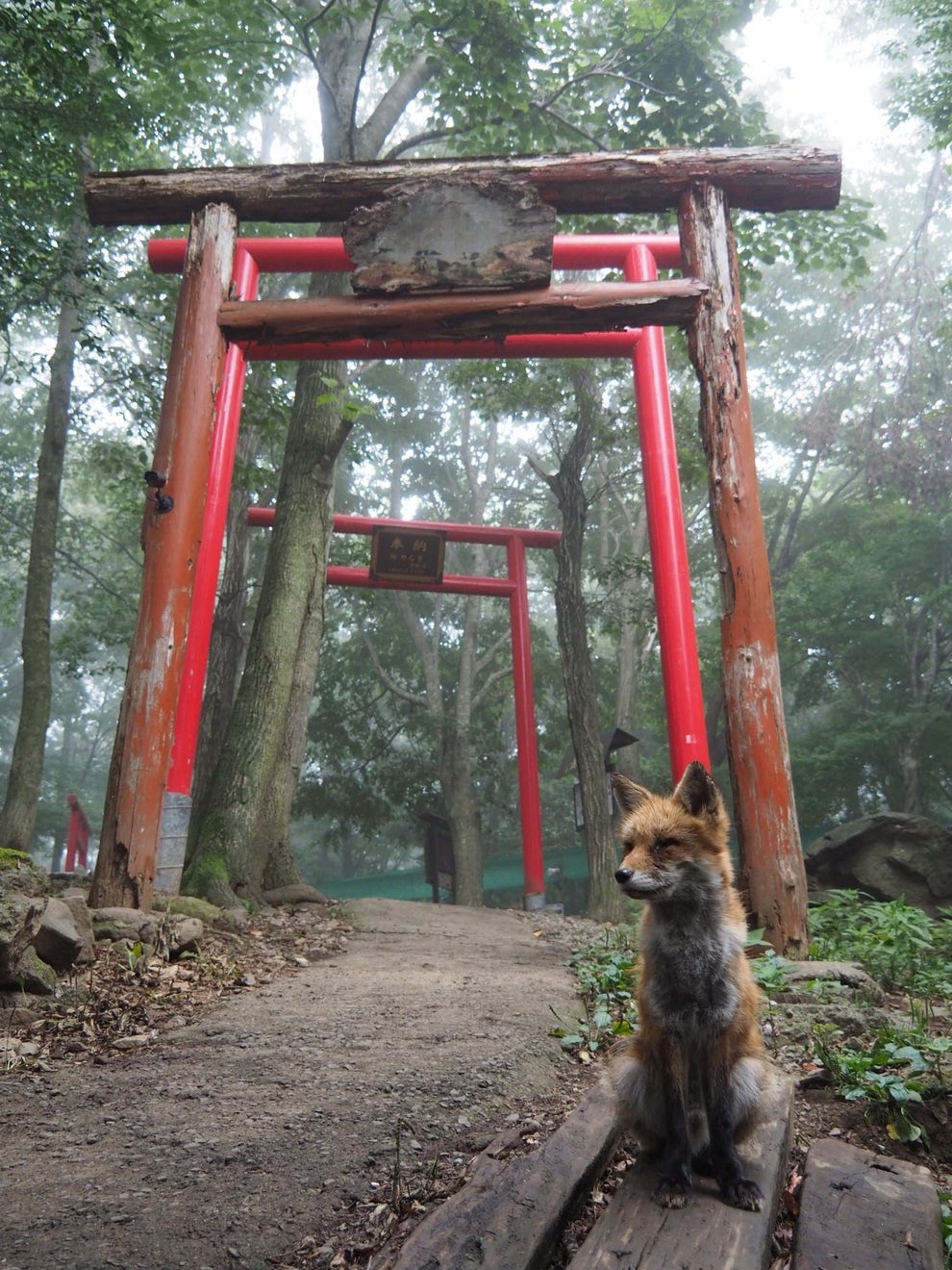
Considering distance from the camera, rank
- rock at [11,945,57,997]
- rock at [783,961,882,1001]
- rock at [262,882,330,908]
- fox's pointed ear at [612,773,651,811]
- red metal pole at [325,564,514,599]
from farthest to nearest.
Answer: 1. red metal pole at [325,564,514,599]
2. rock at [262,882,330,908]
3. rock at [783,961,882,1001]
4. rock at [11,945,57,997]
5. fox's pointed ear at [612,773,651,811]

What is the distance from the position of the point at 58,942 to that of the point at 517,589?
30.8 feet

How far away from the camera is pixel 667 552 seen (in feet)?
22.3

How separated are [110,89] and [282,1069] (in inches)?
405

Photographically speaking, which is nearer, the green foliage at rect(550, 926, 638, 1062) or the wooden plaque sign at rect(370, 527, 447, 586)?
the green foliage at rect(550, 926, 638, 1062)

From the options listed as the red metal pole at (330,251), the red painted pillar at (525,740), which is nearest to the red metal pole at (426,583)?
the red painted pillar at (525,740)

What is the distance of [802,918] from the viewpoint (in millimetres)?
4852

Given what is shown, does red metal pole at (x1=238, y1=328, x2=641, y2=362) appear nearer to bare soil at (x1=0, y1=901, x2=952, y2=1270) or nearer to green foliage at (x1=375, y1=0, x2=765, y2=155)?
green foliage at (x1=375, y1=0, x2=765, y2=155)

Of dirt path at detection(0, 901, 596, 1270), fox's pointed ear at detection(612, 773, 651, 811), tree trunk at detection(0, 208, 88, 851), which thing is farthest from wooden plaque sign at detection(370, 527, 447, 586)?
fox's pointed ear at detection(612, 773, 651, 811)

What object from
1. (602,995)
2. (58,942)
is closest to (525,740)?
(602,995)

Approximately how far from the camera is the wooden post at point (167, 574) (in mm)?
5180

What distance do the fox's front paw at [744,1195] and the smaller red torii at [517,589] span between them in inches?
385

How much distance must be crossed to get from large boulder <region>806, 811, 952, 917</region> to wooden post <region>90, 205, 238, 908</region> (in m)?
7.64

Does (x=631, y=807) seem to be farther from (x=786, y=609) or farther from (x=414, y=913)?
(x=786, y=609)

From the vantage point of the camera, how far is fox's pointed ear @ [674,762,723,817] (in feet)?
7.11
